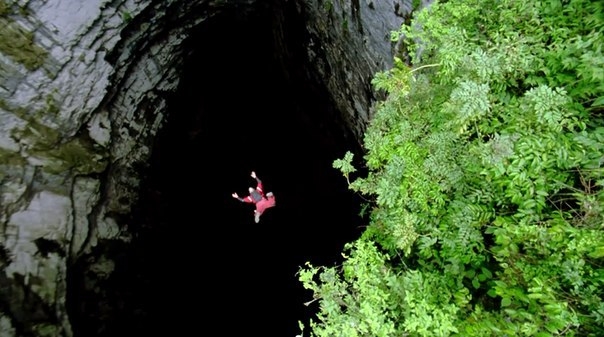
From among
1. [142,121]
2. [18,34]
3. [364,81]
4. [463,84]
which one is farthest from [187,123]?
[463,84]

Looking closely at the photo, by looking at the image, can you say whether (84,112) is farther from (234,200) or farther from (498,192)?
(498,192)

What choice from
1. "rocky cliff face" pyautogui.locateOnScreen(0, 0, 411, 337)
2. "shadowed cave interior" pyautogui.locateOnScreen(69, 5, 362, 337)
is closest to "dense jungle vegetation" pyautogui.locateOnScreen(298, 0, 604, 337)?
"rocky cliff face" pyautogui.locateOnScreen(0, 0, 411, 337)

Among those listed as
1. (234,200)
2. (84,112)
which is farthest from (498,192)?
(234,200)

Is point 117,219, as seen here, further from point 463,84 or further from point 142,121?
point 463,84

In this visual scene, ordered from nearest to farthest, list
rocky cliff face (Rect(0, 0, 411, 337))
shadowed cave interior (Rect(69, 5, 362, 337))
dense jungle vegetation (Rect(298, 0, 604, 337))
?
dense jungle vegetation (Rect(298, 0, 604, 337))
rocky cliff face (Rect(0, 0, 411, 337))
shadowed cave interior (Rect(69, 5, 362, 337))

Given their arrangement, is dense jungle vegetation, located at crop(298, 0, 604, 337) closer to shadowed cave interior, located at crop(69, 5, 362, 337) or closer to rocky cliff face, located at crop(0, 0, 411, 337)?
rocky cliff face, located at crop(0, 0, 411, 337)

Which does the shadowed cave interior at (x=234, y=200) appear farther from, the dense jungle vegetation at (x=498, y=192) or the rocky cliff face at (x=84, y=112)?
the dense jungle vegetation at (x=498, y=192)
